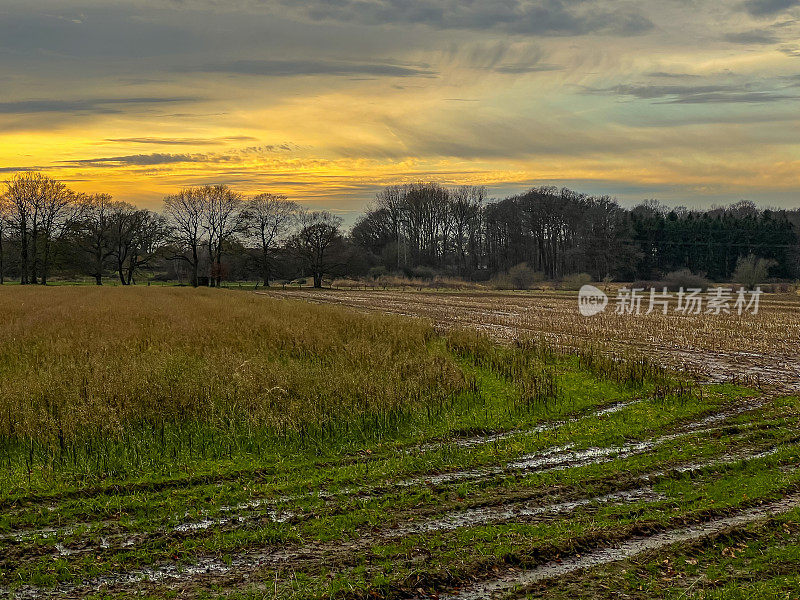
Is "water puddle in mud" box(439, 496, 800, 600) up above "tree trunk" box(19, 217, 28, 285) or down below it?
below

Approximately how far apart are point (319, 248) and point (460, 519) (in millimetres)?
81800

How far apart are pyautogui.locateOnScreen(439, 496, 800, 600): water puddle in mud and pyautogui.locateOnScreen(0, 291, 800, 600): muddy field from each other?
0.9 inches

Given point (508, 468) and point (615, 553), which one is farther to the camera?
point (508, 468)

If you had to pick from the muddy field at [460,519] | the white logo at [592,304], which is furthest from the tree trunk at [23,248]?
the muddy field at [460,519]

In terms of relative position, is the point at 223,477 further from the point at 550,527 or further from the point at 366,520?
the point at 550,527

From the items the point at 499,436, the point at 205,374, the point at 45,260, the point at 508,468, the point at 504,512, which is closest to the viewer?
the point at 504,512

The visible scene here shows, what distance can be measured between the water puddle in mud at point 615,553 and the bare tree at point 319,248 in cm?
8107

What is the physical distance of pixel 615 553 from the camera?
609 centimetres

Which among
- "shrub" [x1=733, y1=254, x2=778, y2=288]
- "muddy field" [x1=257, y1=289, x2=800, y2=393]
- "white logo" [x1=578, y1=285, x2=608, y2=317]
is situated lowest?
"muddy field" [x1=257, y1=289, x2=800, y2=393]

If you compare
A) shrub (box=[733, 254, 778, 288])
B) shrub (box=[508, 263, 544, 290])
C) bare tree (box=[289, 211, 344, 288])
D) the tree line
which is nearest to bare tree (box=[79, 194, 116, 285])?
the tree line

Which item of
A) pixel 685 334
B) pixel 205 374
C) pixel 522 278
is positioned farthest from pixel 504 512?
pixel 522 278

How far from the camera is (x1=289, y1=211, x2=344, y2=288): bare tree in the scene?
8750cm

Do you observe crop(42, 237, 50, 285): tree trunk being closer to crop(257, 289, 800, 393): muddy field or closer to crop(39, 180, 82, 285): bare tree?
crop(39, 180, 82, 285): bare tree

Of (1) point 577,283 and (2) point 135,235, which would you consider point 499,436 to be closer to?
(1) point 577,283
